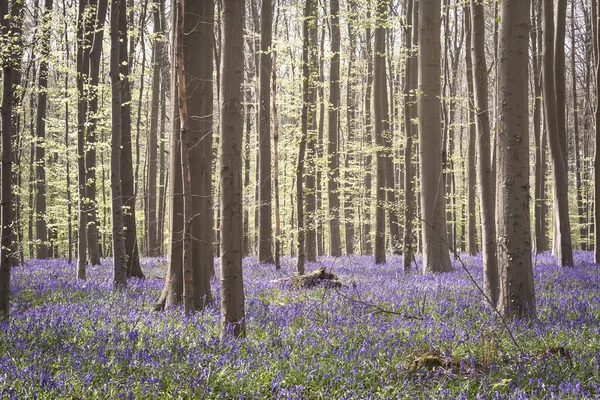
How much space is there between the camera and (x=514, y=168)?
7.78m

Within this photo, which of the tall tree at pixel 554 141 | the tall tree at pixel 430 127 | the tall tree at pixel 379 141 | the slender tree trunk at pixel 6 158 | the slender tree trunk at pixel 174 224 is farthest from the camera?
the tall tree at pixel 379 141

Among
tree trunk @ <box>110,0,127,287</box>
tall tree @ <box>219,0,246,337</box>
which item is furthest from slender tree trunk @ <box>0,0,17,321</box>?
tree trunk @ <box>110,0,127,287</box>

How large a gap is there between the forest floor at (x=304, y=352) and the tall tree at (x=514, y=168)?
1.74 ft

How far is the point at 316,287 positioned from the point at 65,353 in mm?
7002

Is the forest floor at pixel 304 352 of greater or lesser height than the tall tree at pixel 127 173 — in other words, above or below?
below

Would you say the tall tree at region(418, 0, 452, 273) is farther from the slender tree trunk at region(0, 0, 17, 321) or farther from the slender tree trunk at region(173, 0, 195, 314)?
the slender tree trunk at region(0, 0, 17, 321)

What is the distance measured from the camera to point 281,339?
6242 millimetres

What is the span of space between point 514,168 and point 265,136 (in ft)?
40.9

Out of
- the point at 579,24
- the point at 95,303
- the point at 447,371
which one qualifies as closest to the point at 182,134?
the point at 95,303

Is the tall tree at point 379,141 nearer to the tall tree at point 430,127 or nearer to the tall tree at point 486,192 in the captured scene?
the tall tree at point 430,127

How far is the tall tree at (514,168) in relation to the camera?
7785mm

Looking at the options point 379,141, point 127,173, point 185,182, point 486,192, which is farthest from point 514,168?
point 379,141

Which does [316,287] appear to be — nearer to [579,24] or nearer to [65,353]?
[65,353]

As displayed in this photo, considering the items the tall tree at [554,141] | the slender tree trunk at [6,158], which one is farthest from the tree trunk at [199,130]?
the tall tree at [554,141]
